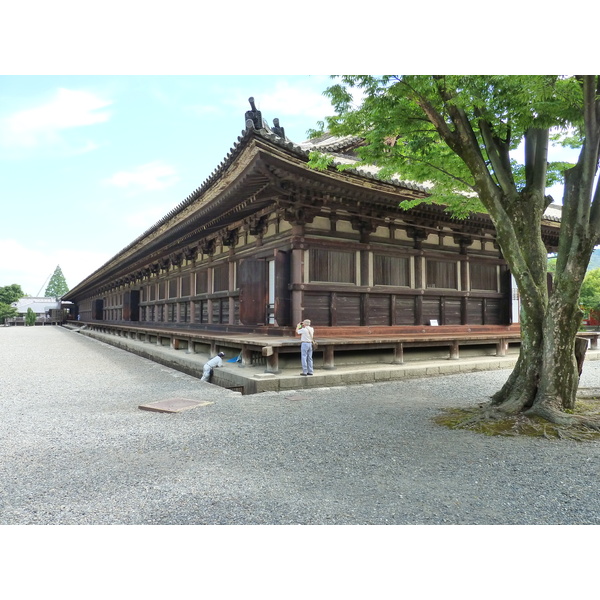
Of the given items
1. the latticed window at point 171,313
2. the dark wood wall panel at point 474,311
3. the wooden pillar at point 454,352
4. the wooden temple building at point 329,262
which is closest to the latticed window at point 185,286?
the latticed window at point 171,313

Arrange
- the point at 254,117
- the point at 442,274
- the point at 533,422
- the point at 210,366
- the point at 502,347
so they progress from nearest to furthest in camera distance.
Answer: the point at 533,422 < the point at 254,117 < the point at 210,366 < the point at 502,347 < the point at 442,274

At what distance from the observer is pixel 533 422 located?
5512 mm

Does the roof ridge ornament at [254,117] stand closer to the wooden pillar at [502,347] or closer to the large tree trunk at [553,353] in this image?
the large tree trunk at [553,353]

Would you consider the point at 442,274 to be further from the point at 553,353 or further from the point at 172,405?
the point at 172,405

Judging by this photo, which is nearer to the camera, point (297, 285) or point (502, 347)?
point (297, 285)

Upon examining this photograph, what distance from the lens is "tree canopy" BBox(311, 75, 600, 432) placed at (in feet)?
18.5

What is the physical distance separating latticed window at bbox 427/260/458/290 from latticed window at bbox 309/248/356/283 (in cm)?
283

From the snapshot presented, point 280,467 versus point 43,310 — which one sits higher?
point 43,310

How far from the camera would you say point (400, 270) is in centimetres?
1222

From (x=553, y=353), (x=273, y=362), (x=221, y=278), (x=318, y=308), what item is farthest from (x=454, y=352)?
(x=221, y=278)

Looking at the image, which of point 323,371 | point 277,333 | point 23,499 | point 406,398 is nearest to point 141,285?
point 277,333

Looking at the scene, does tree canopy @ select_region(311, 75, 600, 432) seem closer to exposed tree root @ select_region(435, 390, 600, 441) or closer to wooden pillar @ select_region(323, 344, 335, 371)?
exposed tree root @ select_region(435, 390, 600, 441)

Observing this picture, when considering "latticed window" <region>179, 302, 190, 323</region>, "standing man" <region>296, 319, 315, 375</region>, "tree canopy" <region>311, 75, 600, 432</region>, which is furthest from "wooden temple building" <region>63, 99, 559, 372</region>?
"tree canopy" <region>311, 75, 600, 432</region>

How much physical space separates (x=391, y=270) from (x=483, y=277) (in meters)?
4.03
